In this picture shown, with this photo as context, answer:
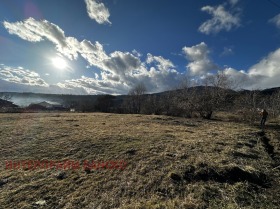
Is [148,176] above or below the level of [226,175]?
below

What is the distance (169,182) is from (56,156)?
4.93m

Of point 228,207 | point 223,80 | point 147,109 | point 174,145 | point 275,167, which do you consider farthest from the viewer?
point 147,109

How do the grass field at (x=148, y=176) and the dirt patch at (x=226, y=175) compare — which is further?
the dirt patch at (x=226, y=175)

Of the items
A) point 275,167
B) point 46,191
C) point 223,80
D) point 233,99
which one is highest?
point 223,80

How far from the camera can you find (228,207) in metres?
4.18

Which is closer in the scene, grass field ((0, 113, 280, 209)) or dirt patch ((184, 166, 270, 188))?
grass field ((0, 113, 280, 209))

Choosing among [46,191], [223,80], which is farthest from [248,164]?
[223,80]

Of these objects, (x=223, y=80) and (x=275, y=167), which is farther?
(x=223, y=80)

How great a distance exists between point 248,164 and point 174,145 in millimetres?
3109

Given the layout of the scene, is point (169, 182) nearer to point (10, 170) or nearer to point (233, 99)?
point (10, 170)

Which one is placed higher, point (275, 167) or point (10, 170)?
point (275, 167)

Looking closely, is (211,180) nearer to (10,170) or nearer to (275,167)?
(275,167)

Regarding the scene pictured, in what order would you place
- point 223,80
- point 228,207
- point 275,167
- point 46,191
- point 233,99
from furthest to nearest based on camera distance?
point 233,99
point 223,80
point 275,167
point 46,191
point 228,207

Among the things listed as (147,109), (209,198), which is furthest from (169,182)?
(147,109)
